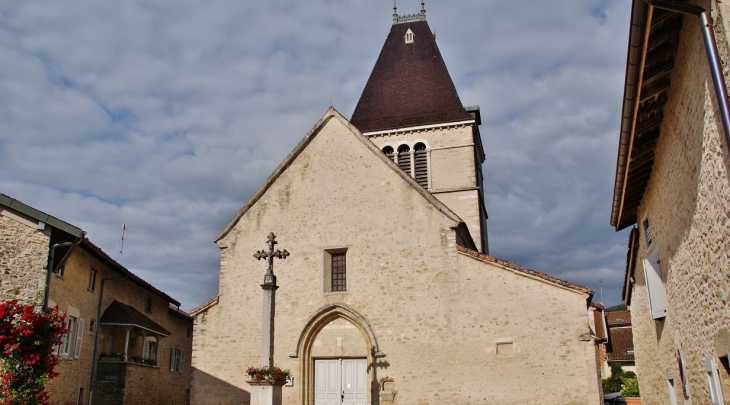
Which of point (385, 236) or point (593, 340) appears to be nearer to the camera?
point (593, 340)

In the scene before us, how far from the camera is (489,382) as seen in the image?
14.4 m

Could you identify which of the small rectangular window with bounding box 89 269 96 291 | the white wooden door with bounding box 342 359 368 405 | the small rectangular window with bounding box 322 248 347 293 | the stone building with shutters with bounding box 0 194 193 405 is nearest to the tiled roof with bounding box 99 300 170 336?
the stone building with shutters with bounding box 0 194 193 405

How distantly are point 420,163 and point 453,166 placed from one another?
1.45 m

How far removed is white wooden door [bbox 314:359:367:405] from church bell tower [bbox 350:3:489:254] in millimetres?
8899

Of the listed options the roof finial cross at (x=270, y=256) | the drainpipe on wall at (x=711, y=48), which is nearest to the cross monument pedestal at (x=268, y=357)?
the roof finial cross at (x=270, y=256)

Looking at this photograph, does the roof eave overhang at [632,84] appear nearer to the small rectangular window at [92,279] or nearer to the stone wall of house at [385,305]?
the stone wall of house at [385,305]

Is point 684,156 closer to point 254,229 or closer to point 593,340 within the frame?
point 593,340

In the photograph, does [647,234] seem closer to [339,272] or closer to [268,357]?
[268,357]

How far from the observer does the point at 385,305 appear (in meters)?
15.9

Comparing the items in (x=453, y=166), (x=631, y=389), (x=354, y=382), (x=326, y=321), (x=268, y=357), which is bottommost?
(x=631, y=389)

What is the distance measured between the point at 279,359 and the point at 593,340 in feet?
27.5

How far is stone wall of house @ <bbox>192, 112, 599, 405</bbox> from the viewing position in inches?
566

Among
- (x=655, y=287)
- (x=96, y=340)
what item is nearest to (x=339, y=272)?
(x=96, y=340)

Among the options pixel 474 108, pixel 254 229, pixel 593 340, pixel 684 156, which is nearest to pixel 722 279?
pixel 684 156
